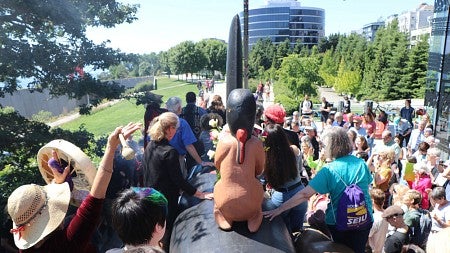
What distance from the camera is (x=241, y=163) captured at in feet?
9.68

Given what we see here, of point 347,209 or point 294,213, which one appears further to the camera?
point 294,213

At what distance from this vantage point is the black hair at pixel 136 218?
7.30ft

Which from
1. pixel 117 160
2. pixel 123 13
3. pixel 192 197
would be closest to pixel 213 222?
pixel 192 197

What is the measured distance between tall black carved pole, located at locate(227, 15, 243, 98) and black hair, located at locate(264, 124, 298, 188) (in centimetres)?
157

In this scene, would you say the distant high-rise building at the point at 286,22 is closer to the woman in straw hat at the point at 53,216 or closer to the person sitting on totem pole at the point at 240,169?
the person sitting on totem pole at the point at 240,169

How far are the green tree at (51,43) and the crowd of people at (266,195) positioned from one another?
72.1 inches

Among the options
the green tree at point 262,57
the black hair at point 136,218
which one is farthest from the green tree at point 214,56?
the black hair at point 136,218

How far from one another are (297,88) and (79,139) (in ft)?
68.1

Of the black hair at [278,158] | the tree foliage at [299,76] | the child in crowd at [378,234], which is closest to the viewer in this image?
the black hair at [278,158]

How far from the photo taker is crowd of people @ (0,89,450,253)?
2168mm

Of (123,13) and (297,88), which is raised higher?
(123,13)

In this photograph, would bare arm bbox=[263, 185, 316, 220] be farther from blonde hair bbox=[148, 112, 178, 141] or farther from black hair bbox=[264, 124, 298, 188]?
blonde hair bbox=[148, 112, 178, 141]

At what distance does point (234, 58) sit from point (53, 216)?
3330 millimetres

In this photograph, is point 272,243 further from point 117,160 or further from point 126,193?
point 117,160
